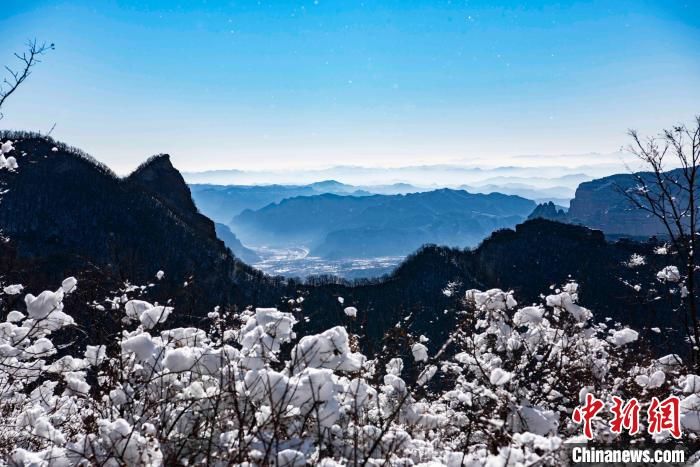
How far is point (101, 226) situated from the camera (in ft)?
233

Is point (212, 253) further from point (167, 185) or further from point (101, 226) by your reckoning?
point (167, 185)

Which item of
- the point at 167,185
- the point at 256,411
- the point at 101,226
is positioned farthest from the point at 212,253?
the point at 256,411

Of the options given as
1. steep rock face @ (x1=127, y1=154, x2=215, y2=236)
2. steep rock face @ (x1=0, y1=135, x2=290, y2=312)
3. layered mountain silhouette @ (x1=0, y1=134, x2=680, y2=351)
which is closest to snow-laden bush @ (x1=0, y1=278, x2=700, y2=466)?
layered mountain silhouette @ (x1=0, y1=134, x2=680, y2=351)

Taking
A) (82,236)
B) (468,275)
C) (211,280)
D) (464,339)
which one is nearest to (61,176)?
(82,236)

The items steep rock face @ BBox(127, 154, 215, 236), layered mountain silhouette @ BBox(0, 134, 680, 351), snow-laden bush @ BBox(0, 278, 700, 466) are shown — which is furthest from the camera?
steep rock face @ BBox(127, 154, 215, 236)

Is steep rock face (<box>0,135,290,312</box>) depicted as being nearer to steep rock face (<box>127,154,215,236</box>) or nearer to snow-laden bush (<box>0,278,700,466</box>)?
steep rock face (<box>127,154,215,236</box>)

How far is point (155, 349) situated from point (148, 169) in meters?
97.8

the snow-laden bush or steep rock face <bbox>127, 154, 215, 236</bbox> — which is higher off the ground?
steep rock face <bbox>127, 154, 215, 236</bbox>

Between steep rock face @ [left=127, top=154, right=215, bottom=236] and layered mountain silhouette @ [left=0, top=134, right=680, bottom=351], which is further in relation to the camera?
steep rock face @ [left=127, top=154, right=215, bottom=236]

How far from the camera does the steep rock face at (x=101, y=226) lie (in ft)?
210

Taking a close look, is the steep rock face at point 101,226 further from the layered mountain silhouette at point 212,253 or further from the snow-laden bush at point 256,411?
the snow-laden bush at point 256,411

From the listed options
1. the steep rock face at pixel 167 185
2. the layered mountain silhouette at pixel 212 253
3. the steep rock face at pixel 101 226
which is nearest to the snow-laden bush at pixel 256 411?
the layered mountain silhouette at pixel 212 253

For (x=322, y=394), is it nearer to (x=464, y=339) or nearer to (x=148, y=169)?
(x=464, y=339)

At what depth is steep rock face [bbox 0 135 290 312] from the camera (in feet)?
210
